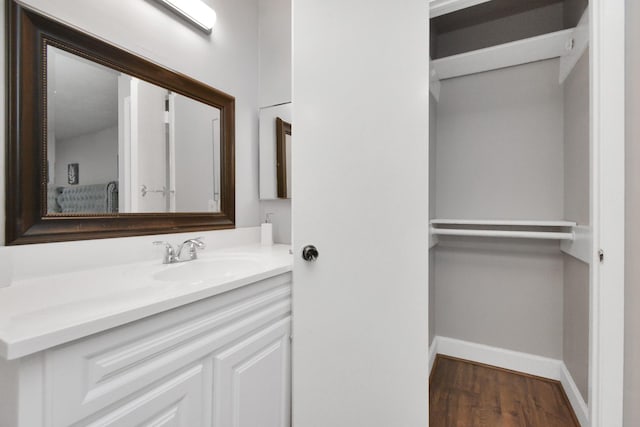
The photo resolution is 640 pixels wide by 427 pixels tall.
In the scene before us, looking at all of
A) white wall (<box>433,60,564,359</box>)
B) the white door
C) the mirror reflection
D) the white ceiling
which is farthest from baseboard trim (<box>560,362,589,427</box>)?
the white ceiling

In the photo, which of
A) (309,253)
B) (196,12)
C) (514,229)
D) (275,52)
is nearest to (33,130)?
(196,12)

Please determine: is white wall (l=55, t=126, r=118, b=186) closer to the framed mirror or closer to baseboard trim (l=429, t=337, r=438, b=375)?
the framed mirror

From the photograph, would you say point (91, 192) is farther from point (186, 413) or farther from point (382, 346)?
point (382, 346)

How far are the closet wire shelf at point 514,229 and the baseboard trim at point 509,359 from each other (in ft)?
2.71

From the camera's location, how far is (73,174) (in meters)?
1.03

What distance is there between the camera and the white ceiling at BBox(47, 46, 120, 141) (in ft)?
3.25

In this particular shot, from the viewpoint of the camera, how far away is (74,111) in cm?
104

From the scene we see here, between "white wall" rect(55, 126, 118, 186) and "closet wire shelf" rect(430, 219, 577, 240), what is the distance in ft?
5.92

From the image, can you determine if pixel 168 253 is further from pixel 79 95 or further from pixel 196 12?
pixel 196 12

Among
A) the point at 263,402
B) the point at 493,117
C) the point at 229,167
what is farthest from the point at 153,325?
the point at 493,117

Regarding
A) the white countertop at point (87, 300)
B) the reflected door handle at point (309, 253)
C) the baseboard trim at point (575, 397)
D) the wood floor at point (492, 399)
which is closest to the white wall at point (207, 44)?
the white countertop at point (87, 300)

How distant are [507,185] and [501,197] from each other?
0.30 feet

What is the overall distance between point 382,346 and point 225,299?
72 centimetres

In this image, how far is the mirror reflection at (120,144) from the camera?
1.00 m
